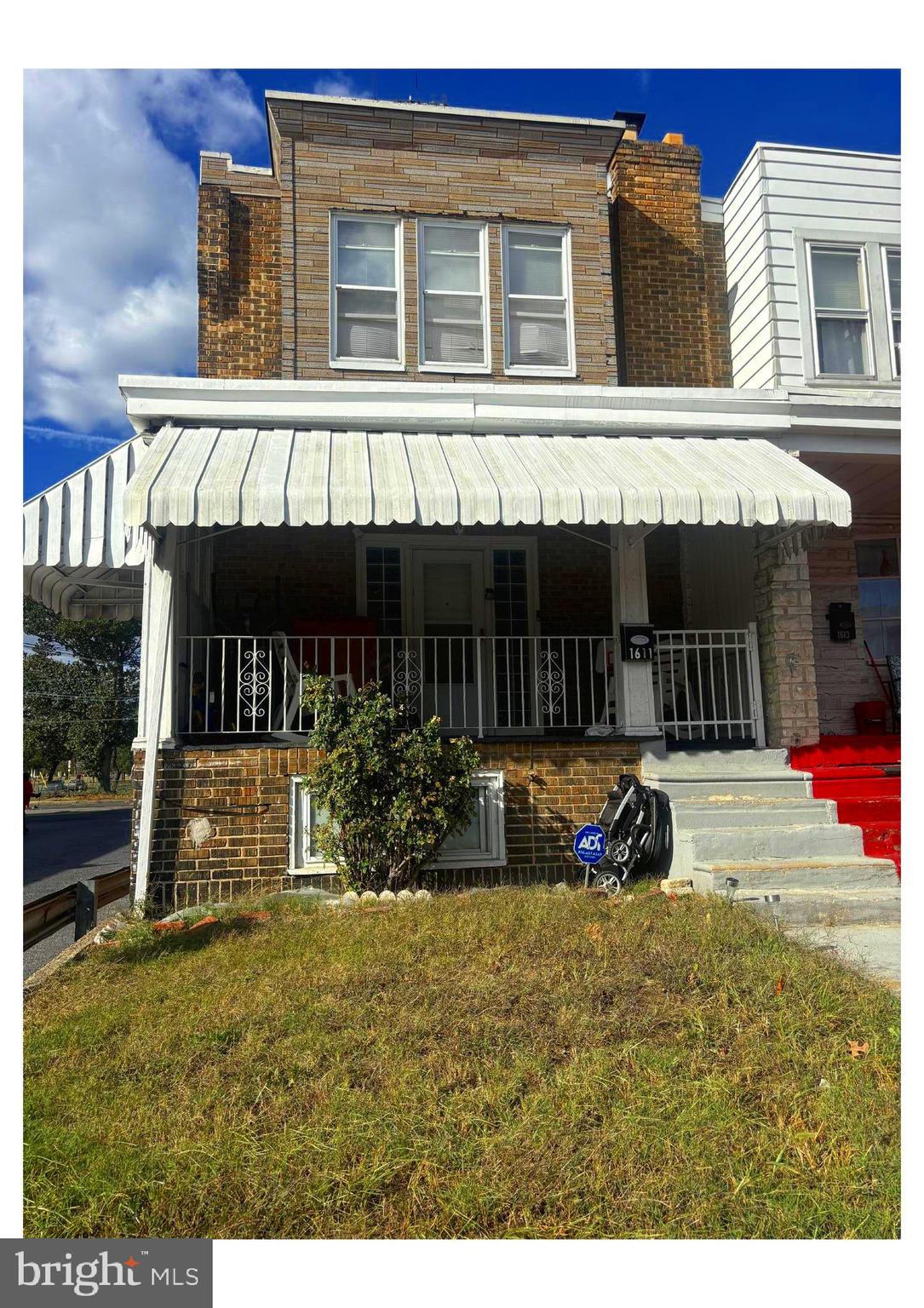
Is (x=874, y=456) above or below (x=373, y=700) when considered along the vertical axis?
above

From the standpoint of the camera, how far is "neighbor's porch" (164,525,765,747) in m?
8.40

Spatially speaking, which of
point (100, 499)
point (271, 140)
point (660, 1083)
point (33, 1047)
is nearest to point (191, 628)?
point (100, 499)

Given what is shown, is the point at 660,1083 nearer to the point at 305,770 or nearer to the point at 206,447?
the point at 305,770

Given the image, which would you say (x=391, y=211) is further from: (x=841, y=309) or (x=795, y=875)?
(x=795, y=875)

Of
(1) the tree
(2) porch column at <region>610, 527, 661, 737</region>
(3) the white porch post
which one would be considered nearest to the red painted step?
(2) porch column at <region>610, 527, 661, 737</region>

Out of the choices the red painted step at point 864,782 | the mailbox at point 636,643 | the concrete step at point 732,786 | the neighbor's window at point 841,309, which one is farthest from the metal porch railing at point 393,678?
the neighbor's window at point 841,309

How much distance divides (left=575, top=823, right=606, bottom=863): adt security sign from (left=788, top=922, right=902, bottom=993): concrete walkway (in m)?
1.69

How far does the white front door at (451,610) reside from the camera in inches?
415

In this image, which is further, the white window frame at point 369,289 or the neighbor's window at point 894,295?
the neighbor's window at point 894,295

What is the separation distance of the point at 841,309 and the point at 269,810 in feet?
25.8

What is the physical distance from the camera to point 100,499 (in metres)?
7.56

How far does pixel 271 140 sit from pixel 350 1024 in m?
9.38

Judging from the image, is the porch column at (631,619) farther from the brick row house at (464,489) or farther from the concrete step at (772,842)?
the concrete step at (772,842)

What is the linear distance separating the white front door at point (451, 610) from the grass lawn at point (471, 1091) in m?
5.44
